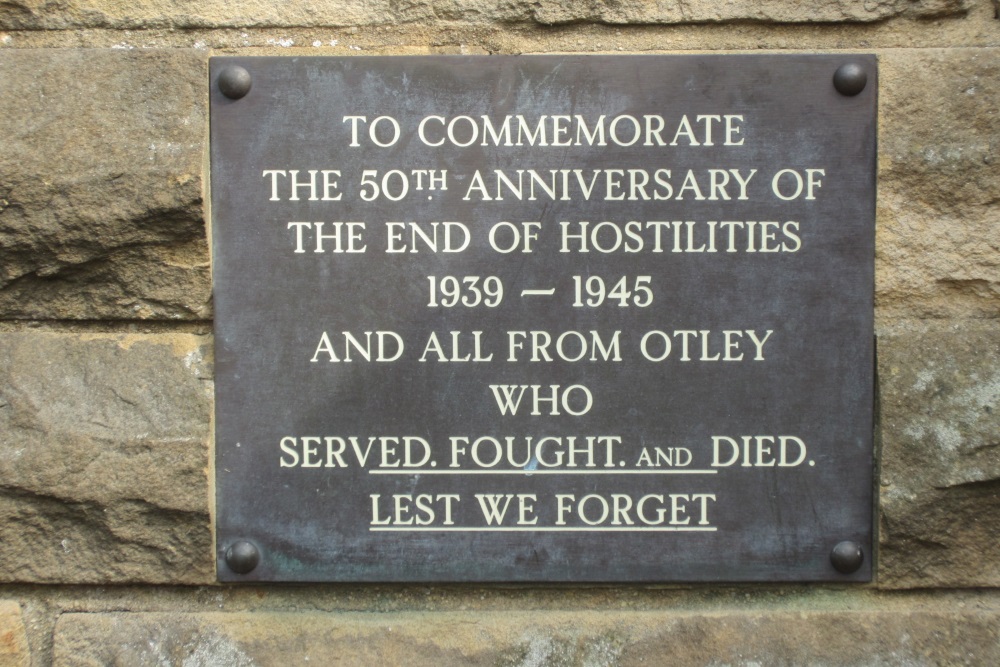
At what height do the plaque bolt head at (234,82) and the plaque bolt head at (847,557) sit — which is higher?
the plaque bolt head at (234,82)

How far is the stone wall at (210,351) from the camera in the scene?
1.47m

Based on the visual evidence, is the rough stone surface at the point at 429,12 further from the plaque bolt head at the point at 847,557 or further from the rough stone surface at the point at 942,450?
the plaque bolt head at the point at 847,557

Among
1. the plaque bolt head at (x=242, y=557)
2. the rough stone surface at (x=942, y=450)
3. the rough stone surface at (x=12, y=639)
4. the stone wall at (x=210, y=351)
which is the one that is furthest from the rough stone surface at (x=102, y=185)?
the rough stone surface at (x=942, y=450)

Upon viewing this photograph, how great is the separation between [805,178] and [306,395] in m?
0.93

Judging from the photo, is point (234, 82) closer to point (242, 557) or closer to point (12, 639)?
point (242, 557)

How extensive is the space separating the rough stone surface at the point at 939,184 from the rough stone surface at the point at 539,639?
1.77ft

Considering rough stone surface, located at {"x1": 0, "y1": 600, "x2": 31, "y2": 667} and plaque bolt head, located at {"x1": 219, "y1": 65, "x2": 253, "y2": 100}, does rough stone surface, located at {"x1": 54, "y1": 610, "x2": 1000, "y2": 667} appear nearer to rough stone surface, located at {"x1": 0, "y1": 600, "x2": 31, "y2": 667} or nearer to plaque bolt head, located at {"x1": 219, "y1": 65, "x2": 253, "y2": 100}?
rough stone surface, located at {"x1": 0, "y1": 600, "x2": 31, "y2": 667}

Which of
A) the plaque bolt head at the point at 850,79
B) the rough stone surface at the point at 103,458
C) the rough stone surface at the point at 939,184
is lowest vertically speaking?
the rough stone surface at the point at 103,458

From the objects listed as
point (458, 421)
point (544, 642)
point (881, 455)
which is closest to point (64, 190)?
point (458, 421)

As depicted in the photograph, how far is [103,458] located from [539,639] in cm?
80

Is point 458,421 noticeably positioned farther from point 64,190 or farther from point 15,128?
point 15,128

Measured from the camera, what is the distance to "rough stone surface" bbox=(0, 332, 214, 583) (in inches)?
58.5

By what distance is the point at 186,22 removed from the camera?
1530 millimetres

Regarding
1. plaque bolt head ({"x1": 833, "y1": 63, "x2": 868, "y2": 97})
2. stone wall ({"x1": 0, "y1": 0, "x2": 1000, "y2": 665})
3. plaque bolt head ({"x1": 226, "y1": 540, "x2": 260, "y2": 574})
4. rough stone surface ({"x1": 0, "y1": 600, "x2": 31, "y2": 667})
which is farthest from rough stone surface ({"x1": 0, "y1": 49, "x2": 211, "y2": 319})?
plaque bolt head ({"x1": 833, "y1": 63, "x2": 868, "y2": 97})
